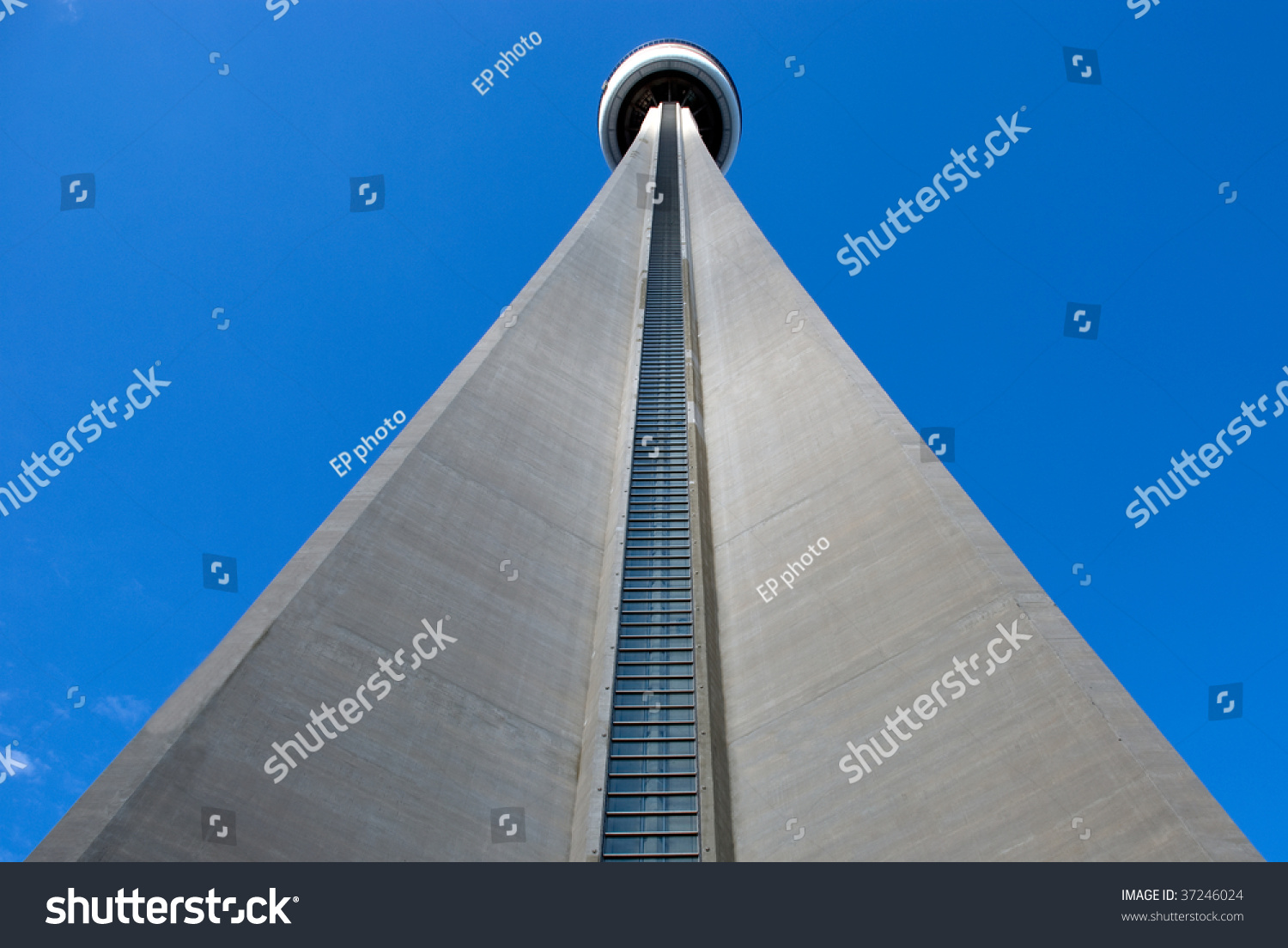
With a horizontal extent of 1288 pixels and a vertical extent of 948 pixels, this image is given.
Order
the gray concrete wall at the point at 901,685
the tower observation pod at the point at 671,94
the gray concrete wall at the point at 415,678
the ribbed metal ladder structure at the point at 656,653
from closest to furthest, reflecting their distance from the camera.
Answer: the gray concrete wall at the point at 901,685 < the gray concrete wall at the point at 415,678 < the ribbed metal ladder structure at the point at 656,653 < the tower observation pod at the point at 671,94

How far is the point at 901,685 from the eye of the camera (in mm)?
6551

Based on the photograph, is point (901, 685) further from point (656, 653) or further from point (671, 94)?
point (671, 94)

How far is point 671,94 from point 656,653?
35.3 metres

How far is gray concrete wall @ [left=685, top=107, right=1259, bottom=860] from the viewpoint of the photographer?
5.09 meters

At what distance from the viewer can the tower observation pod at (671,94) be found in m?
38.0

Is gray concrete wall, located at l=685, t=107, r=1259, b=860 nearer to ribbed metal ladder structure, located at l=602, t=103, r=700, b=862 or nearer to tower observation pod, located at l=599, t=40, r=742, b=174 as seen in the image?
ribbed metal ladder structure, located at l=602, t=103, r=700, b=862

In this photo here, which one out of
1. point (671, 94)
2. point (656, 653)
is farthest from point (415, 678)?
point (671, 94)

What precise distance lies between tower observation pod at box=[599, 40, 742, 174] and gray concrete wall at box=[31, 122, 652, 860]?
101ft

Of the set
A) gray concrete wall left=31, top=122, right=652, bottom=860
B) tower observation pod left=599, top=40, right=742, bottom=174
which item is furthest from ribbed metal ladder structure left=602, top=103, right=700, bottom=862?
tower observation pod left=599, top=40, right=742, bottom=174

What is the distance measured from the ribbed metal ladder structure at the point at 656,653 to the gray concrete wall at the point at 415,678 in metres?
0.42

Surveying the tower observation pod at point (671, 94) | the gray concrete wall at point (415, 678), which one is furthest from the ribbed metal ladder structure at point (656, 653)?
the tower observation pod at point (671, 94)

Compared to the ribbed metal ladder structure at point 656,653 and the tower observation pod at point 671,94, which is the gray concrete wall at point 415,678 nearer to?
the ribbed metal ladder structure at point 656,653
